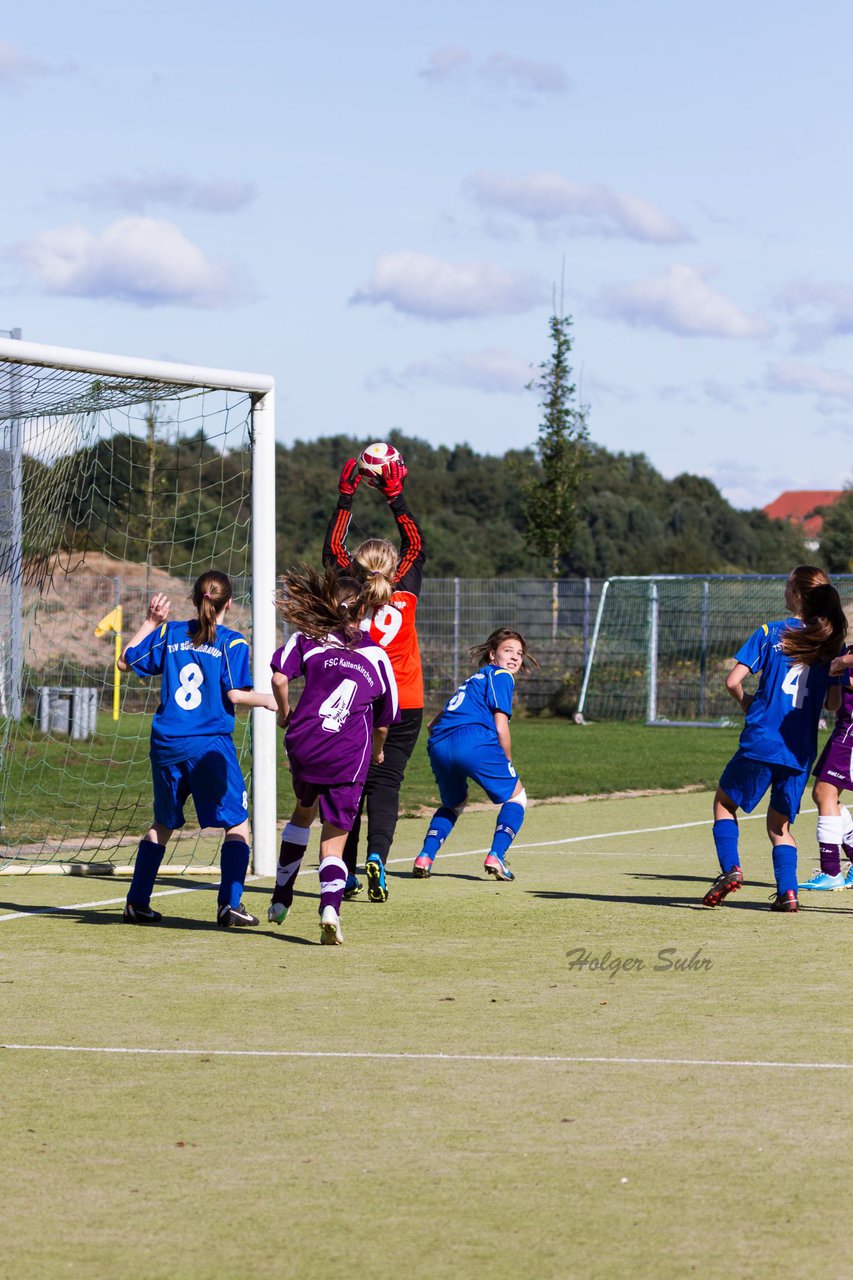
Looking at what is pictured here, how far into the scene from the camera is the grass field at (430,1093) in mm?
3816

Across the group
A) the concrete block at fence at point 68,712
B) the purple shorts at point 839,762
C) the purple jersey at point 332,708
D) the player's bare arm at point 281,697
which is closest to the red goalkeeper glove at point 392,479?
the purple jersey at point 332,708

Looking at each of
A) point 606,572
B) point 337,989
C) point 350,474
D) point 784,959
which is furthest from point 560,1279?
point 606,572

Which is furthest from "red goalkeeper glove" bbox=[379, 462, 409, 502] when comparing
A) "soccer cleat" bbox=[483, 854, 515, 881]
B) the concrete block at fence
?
the concrete block at fence

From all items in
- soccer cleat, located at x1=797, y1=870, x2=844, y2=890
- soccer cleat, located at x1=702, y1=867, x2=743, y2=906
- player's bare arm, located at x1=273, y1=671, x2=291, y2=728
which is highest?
player's bare arm, located at x1=273, y1=671, x2=291, y2=728

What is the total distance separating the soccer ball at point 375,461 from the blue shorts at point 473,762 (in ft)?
5.39

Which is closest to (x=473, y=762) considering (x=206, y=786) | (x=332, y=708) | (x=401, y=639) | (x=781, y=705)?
(x=401, y=639)

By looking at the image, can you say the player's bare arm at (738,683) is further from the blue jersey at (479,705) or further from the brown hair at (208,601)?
the brown hair at (208,601)

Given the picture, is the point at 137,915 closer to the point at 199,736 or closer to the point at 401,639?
the point at 199,736

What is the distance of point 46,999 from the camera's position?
21.5 ft

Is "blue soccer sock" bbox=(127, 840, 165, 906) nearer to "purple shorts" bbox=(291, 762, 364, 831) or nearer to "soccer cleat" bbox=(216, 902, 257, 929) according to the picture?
"soccer cleat" bbox=(216, 902, 257, 929)

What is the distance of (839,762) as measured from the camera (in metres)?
9.76

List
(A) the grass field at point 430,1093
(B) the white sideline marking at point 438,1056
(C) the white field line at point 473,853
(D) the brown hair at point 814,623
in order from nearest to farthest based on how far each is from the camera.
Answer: (A) the grass field at point 430,1093, (B) the white sideline marking at point 438,1056, (D) the brown hair at point 814,623, (C) the white field line at point 473,853

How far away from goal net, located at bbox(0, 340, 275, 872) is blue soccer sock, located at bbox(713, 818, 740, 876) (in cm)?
284

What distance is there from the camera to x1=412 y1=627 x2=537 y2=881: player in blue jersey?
10.1m
